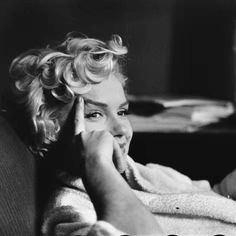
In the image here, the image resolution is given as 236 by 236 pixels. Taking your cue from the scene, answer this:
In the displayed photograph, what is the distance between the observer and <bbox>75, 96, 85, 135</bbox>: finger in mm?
918

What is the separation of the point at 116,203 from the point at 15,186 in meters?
0.19

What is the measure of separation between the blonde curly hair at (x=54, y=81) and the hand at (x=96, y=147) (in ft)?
0.17

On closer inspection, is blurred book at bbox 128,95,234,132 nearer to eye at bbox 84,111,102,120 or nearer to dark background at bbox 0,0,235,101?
dark background at bbox 0,0,235,101

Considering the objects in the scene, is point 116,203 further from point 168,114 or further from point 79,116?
point 168,114

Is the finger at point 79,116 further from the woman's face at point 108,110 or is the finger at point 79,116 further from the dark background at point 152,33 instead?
the dark background at point 152,33

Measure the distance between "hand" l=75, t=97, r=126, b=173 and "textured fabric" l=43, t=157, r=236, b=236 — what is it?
0.31 ft

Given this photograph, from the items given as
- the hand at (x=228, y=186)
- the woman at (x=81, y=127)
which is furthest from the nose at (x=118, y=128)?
the hand at (x=228, y=186)

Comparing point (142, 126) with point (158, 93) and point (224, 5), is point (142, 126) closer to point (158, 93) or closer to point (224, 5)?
point (158, 93)

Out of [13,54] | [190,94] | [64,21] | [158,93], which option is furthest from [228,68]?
[13,54]

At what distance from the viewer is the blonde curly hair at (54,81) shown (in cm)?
94

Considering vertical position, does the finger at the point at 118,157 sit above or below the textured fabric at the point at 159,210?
above

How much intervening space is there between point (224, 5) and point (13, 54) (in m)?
0.63

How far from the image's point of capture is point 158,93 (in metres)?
1.30

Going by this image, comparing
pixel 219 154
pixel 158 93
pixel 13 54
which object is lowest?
pixel 219 154
